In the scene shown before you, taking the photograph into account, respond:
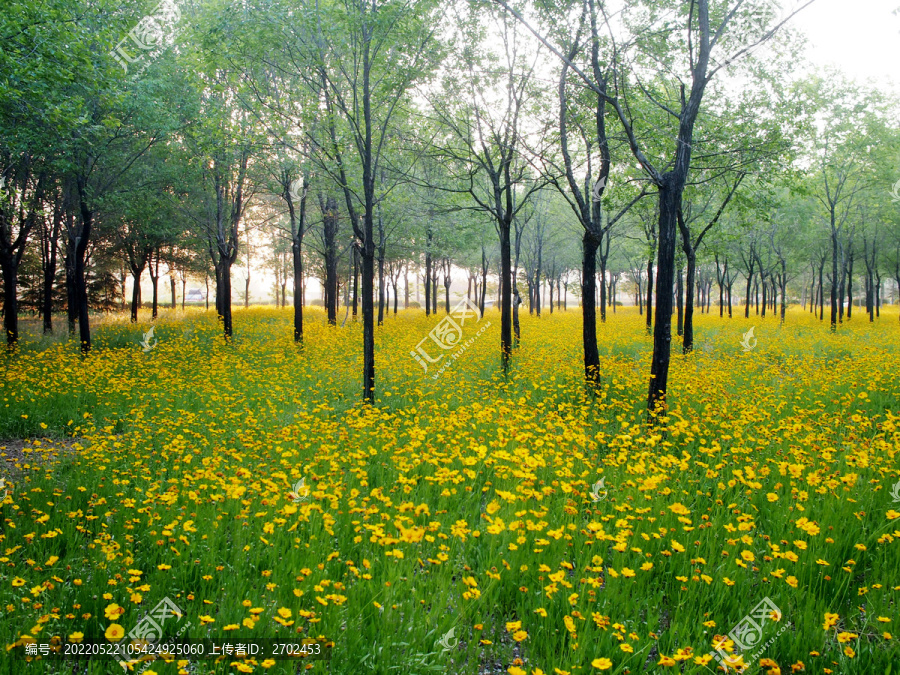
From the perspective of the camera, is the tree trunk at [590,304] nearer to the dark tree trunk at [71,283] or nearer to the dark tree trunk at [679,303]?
the dark tree trunk at [679,303]

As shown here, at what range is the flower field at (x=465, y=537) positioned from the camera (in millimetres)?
2971

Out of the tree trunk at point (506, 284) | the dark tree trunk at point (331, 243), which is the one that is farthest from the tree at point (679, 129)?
the dark tree trunk at point (331, 243)

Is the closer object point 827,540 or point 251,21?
point 827,540

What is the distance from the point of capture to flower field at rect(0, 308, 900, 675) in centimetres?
297

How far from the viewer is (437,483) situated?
531 cm

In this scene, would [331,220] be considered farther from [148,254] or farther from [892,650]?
[892,650]

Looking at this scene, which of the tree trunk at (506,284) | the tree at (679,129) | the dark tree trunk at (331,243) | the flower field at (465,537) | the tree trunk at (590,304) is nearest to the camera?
the flower field at (465,537)

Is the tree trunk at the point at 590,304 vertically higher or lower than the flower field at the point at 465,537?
higher

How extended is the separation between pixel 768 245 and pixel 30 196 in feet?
137

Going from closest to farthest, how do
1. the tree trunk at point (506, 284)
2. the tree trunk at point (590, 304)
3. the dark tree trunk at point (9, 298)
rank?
the tree trunk at point (590, 304) < the tree trunk at point (506, 284) < the dark tree trunk at point (9, 298)

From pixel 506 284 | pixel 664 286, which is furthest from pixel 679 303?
pixel 664 286

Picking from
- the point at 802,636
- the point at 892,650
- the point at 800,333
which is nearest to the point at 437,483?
the point at 802,636

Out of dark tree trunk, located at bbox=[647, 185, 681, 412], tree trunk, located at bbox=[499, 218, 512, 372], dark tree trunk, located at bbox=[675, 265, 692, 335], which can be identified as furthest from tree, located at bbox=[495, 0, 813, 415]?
dark tree trunk, located at bbox=[675, 265, 692, 335]

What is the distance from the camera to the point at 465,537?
13.8ft
